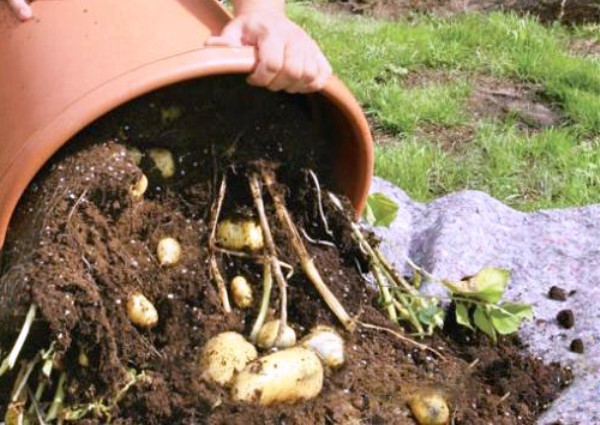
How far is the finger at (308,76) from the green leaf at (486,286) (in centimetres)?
42

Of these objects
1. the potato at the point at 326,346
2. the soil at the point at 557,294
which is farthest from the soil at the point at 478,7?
the potato at the point at 326,346

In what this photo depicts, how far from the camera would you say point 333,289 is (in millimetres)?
1599

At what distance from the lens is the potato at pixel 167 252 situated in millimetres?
1486

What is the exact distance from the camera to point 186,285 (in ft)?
4.91

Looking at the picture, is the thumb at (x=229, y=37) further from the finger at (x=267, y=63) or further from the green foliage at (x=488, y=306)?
the green foliage at (x=488, y=306)

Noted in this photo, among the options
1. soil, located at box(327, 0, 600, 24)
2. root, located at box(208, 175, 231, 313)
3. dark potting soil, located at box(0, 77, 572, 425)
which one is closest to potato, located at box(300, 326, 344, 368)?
dark potting soil, located at box(0, 77, 572, 425)

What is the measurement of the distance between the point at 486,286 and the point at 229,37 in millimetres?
565

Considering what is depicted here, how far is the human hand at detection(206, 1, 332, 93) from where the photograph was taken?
142 centimetres

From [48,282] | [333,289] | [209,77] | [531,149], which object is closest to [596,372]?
[333,289]

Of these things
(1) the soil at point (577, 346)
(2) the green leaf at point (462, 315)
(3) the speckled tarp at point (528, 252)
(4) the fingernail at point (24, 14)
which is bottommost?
(3) the speckled tarp at point (528, 252)

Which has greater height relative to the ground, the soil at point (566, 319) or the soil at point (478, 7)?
the soil at point (566, 319)

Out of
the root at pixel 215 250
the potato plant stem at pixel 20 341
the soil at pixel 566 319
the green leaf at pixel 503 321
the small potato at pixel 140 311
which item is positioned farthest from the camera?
the soil at pixel 566 319

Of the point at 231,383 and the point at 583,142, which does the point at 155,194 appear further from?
the point at 583,142

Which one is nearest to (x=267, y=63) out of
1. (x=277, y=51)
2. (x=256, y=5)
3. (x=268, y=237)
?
(x=277, y=51)
